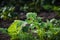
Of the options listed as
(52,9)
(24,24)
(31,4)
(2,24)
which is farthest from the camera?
(31,4)

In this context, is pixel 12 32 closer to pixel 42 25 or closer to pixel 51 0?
pixel 42 25

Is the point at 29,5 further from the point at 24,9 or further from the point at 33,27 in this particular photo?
the point at 33,27

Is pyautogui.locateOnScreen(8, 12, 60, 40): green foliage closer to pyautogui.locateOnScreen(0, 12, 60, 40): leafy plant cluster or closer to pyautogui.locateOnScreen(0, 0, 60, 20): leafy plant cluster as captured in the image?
pyautogui.locateOnScreen(0, 12, 60, 40): leafy plant cluster

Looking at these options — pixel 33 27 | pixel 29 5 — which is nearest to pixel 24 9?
pixel 29 5

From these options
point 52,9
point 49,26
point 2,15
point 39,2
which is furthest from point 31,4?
point 49,26

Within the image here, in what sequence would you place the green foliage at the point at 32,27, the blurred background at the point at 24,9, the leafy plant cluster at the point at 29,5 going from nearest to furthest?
the green foliage at the point at 32,27, the blurred background at the point at 24,9, the leafy plant cluster at the point at 29,5

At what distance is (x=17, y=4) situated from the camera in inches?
191

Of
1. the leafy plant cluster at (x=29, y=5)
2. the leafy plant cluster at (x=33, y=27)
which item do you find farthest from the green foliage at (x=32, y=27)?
the leafy plant cluster at (x=29, y=5)

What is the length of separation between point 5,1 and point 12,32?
2458 millimetres

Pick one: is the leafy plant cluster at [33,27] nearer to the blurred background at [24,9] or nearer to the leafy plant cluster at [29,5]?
the blurred background at [24,9]

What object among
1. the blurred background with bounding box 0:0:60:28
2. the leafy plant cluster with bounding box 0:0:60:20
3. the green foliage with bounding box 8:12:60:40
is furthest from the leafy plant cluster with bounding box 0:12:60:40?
the leafy plant cluster with bounding box 0:0:60:20

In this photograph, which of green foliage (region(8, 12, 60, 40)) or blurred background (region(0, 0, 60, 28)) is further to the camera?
blurred background (region(0, 0, 60, 28))

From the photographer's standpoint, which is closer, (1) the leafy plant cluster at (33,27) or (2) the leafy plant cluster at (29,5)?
(1) the leafy plant cluster at (33,27)

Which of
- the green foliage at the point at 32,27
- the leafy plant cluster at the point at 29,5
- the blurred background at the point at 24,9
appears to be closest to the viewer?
the green foliage at the point at 32,27
